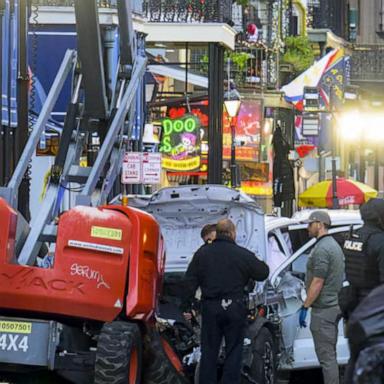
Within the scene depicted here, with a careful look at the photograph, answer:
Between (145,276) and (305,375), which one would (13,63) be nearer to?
(305,375)

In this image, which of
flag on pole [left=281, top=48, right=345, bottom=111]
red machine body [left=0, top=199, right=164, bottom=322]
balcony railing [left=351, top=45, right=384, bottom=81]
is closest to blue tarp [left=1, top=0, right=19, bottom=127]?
red machine body [left=0, top=199, right=164, bottom=322]

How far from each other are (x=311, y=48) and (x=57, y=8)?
1887 cm

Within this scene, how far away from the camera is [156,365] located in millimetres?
11328

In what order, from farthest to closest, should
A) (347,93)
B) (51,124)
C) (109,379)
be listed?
(347,93) → (51,124) → (109,379)

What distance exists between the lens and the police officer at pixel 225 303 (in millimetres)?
11883

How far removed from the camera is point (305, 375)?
1540 cm

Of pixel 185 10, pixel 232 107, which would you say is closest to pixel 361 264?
pixel 185 10

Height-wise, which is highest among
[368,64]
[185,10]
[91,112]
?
[185,10]

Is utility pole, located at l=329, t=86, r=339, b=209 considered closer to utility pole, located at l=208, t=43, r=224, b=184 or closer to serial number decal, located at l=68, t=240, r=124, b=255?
utility pole, located at l=208, t=43, r=224, b=184

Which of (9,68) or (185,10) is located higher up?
(185,10)

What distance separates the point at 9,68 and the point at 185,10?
9.87m

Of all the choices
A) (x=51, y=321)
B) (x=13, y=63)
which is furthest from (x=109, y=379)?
(x=13, y=63)

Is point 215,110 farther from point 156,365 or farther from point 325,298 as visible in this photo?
point 156,365

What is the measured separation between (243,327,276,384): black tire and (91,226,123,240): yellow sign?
236 centimetres
